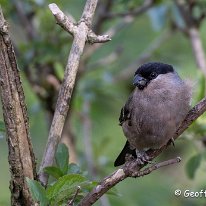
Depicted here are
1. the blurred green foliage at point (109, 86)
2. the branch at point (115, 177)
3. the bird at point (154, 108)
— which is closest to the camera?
the branch at point (115, 177)

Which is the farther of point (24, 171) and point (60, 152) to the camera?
point (60, 152)

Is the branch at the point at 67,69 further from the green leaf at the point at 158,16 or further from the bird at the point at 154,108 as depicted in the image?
the green leaf at the point at 158,16

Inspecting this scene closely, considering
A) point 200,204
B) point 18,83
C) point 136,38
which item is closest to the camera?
point 18,83

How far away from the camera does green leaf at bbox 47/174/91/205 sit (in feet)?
6.92

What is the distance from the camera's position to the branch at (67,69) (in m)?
2.32

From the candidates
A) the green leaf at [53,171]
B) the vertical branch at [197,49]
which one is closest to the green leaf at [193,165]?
the vertical branch at [197,49]

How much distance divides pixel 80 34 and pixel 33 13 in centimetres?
209

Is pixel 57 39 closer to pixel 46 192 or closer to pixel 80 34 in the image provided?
pixel 80 34

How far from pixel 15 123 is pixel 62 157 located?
394 millimetres

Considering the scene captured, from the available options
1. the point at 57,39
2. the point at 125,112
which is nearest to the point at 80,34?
the point at 125,112

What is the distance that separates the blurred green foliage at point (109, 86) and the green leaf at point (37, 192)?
31 centimetres

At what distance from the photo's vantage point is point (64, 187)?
6.98 feet

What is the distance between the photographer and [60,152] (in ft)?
7.95

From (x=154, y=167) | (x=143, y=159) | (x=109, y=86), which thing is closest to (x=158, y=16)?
(x=109, y=86)
